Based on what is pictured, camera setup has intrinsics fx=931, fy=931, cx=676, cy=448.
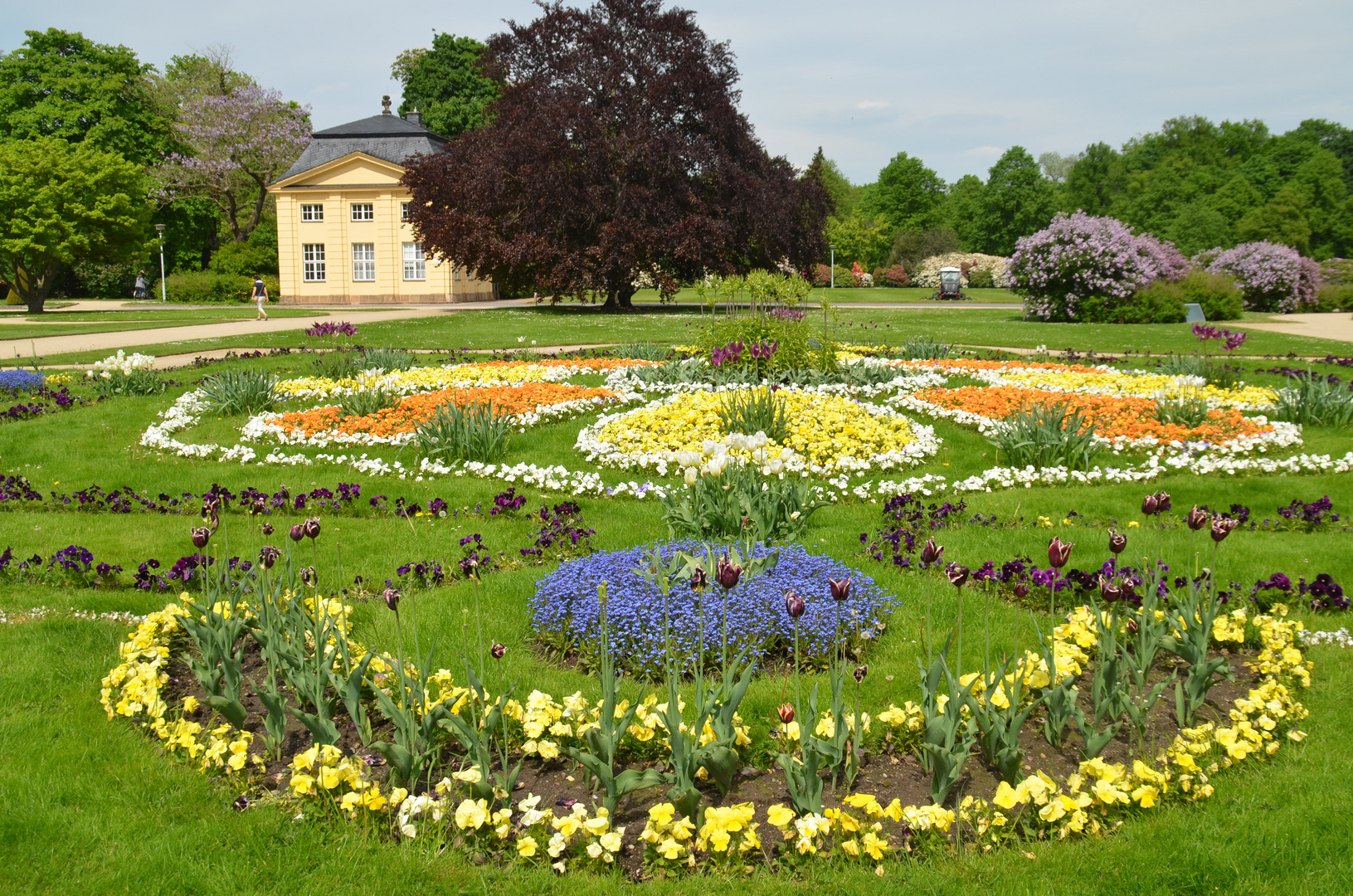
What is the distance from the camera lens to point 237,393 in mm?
10039

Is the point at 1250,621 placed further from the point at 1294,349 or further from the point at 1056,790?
the point at 1294,349

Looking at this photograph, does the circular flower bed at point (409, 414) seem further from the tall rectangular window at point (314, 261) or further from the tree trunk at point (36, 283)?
the tall rectangular window at point (314, 261)

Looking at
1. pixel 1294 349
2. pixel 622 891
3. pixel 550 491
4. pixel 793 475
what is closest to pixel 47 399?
pixel 550 491

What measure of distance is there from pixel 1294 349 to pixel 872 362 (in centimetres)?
849

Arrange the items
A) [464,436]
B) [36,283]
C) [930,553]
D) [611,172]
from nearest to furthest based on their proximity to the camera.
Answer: [930,553] < [464,436] < [611,172] < [36,283]

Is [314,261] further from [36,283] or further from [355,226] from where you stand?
[36,283]

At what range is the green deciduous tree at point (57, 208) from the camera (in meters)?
32.1

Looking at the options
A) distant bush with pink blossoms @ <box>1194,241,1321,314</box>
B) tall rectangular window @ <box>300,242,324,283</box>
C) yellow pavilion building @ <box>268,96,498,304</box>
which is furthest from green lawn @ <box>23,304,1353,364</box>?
tall rectangular window @ <box>300,242,324,283</box>

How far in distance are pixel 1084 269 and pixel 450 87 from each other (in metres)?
42.8

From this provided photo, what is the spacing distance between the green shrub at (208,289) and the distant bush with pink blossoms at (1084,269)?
3147 cm

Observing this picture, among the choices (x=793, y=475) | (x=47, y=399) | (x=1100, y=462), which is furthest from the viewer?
(x=47, y=399)

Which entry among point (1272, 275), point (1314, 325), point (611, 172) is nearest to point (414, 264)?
point (611, 172)

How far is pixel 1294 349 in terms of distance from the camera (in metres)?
15.2

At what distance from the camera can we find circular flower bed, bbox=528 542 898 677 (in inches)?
163
